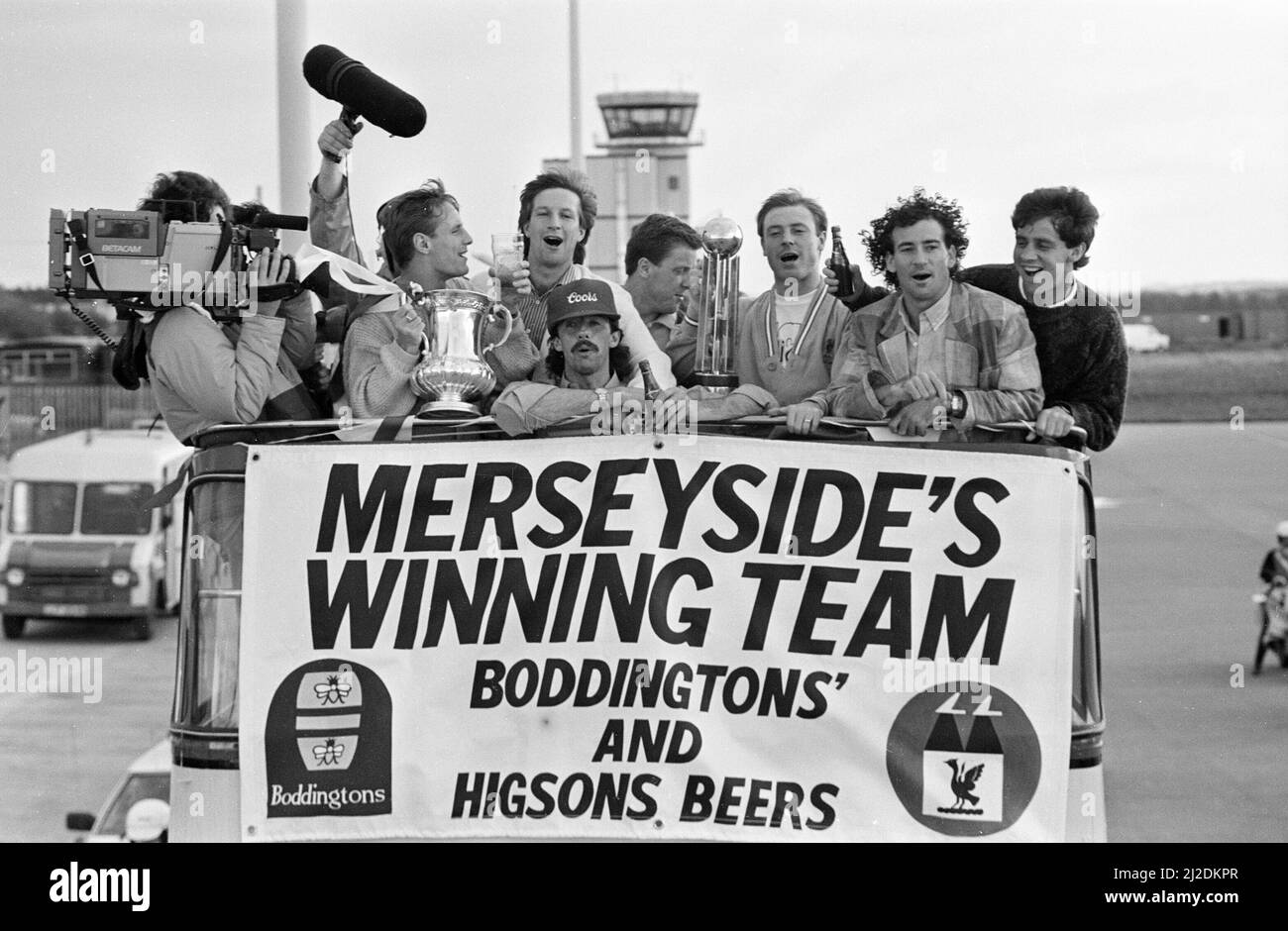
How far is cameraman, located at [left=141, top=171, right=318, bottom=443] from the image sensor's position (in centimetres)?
604

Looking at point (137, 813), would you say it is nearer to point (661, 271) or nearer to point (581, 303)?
point (661, 271)

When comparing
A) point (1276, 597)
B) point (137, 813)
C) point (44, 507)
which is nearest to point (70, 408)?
point (44, 507)

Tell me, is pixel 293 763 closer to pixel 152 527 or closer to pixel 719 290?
pixel 719 290

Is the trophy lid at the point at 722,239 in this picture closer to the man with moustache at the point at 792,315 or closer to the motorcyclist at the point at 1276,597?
the man with moustache at the point at 792,315

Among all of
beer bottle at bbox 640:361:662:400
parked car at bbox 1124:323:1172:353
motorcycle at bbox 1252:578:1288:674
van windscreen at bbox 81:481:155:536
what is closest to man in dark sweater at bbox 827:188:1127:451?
beer bottle at bbox 640:361:662:400

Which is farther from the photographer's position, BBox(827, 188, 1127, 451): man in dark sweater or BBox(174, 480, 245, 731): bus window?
BBox(827, 188, 1127, 451): man in dark sweater

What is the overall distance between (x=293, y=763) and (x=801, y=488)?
1695mm

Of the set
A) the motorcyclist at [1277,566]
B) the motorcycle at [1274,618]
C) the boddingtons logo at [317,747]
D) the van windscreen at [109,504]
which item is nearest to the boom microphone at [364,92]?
the boddingtons logo at [317,747]

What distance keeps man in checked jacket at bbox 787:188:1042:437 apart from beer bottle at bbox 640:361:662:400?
46cm

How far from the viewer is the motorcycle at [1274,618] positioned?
87.4 feet

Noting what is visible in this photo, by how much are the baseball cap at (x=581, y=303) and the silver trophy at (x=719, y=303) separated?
301mm

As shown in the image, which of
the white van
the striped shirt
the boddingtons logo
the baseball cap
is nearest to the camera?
the boddingtons logo

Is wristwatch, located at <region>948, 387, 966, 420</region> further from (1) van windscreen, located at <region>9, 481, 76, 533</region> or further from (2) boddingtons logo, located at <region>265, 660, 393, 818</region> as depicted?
(1) van windscreen, located at <region>9, 481, 76, 533</region>

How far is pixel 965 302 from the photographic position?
607 cm
